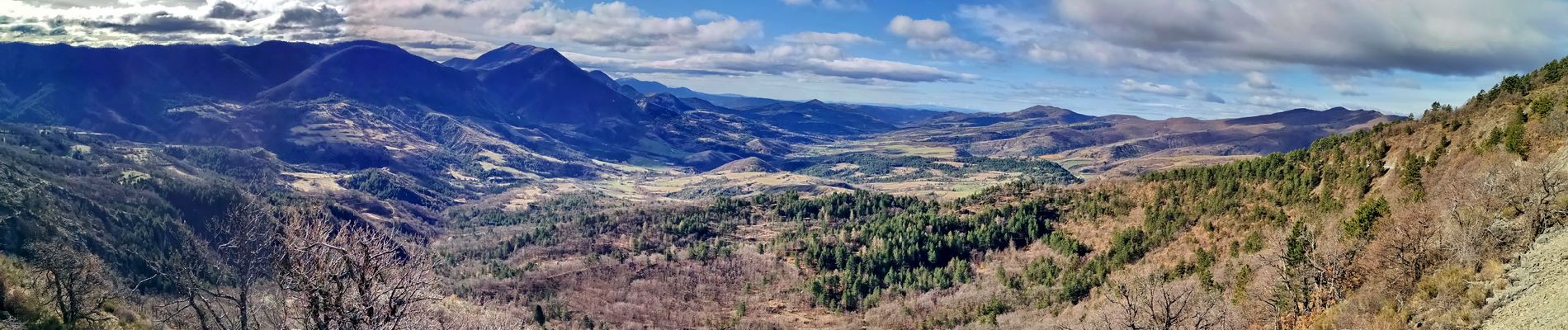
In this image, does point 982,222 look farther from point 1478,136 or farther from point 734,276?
point 1478,136

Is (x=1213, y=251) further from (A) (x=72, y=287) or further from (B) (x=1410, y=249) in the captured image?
(A) (x=72, y=287)

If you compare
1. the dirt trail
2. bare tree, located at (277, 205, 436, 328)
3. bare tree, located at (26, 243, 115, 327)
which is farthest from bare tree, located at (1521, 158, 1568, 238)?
bare tree, located at (26, 243, 115, 327)

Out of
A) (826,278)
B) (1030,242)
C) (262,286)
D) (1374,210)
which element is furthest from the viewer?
(826,278)

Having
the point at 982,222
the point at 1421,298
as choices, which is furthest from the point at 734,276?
the point at 1421,298

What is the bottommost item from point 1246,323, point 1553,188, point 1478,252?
point 1246,323

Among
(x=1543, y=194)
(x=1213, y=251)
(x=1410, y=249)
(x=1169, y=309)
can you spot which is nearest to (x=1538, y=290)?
(x=1543, y=194)

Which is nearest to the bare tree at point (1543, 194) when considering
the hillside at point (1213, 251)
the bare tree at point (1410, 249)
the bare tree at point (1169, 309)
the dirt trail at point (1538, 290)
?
the hillside at point (1213, 251)

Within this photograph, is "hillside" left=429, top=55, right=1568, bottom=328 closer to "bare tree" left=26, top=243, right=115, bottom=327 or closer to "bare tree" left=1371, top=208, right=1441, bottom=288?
"bare tree" left=1371, top=208, right=1441, bottom=288
